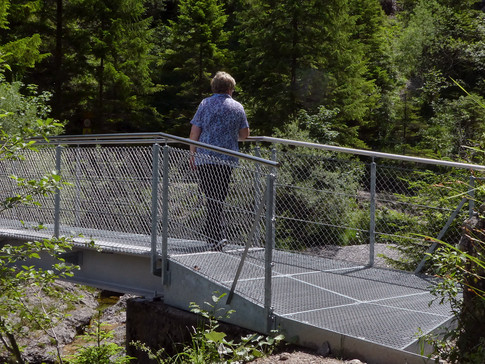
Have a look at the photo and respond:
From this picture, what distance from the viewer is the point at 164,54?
92.4 feet

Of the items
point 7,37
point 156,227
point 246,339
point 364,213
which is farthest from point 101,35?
point 246,339

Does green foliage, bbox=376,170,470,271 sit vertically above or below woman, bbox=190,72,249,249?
below

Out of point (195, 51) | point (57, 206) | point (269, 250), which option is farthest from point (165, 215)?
point (195, 51)

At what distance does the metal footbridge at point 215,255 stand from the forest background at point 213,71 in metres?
12.2

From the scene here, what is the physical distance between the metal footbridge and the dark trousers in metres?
0.08

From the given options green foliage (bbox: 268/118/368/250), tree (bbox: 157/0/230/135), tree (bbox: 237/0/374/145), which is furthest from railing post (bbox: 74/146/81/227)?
tree (bbox: 157/0/230/135)

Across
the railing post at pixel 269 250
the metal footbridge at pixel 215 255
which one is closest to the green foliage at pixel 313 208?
the metal footbridge at pixel 215 255

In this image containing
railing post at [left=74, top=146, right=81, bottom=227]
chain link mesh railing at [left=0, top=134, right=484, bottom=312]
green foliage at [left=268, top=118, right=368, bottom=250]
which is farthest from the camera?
green foliage at [left=268, top=118, right=368, bottom=250]

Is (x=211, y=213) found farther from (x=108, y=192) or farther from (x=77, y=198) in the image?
(x=77, y=198)

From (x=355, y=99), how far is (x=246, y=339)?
2130 cm

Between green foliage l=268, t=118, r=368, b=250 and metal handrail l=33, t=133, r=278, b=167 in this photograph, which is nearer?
metal handrail l=33, t=133, r=278, b=167

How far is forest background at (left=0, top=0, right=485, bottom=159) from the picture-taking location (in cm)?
2244

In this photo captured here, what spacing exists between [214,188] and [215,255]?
634mm

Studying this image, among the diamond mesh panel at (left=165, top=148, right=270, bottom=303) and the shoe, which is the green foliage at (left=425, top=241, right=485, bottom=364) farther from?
the shoe
